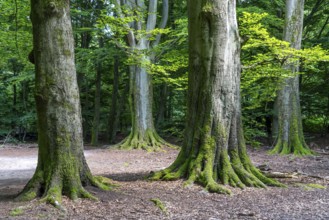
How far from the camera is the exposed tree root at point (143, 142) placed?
14831 millimetres

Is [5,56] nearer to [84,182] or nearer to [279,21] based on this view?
[279,21]

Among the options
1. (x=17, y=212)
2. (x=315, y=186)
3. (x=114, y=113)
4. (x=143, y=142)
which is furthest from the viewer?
(x=114, y=113)

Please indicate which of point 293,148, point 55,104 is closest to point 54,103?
point 55,104

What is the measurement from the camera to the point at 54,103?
5406mm

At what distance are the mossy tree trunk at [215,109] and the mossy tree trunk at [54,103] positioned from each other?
2027 millimetres

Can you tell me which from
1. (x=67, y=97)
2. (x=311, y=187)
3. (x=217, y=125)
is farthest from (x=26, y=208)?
(x=311, y=187)

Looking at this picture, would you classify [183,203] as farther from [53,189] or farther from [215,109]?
[215,109]

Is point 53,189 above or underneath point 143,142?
underneath

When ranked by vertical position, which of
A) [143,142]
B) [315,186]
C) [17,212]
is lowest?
[17,212]

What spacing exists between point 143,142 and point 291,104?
5.85 m

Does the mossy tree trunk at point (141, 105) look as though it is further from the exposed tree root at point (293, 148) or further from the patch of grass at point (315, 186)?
the patch of grass at point (315, 186)

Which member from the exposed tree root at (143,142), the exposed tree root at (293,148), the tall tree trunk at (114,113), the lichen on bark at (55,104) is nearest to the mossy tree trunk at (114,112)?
the tall tree trunk at (114,113)

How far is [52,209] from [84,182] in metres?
1.03

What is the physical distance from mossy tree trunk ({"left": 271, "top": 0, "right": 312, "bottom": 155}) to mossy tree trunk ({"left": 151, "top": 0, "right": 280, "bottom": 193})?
638 centimetres
